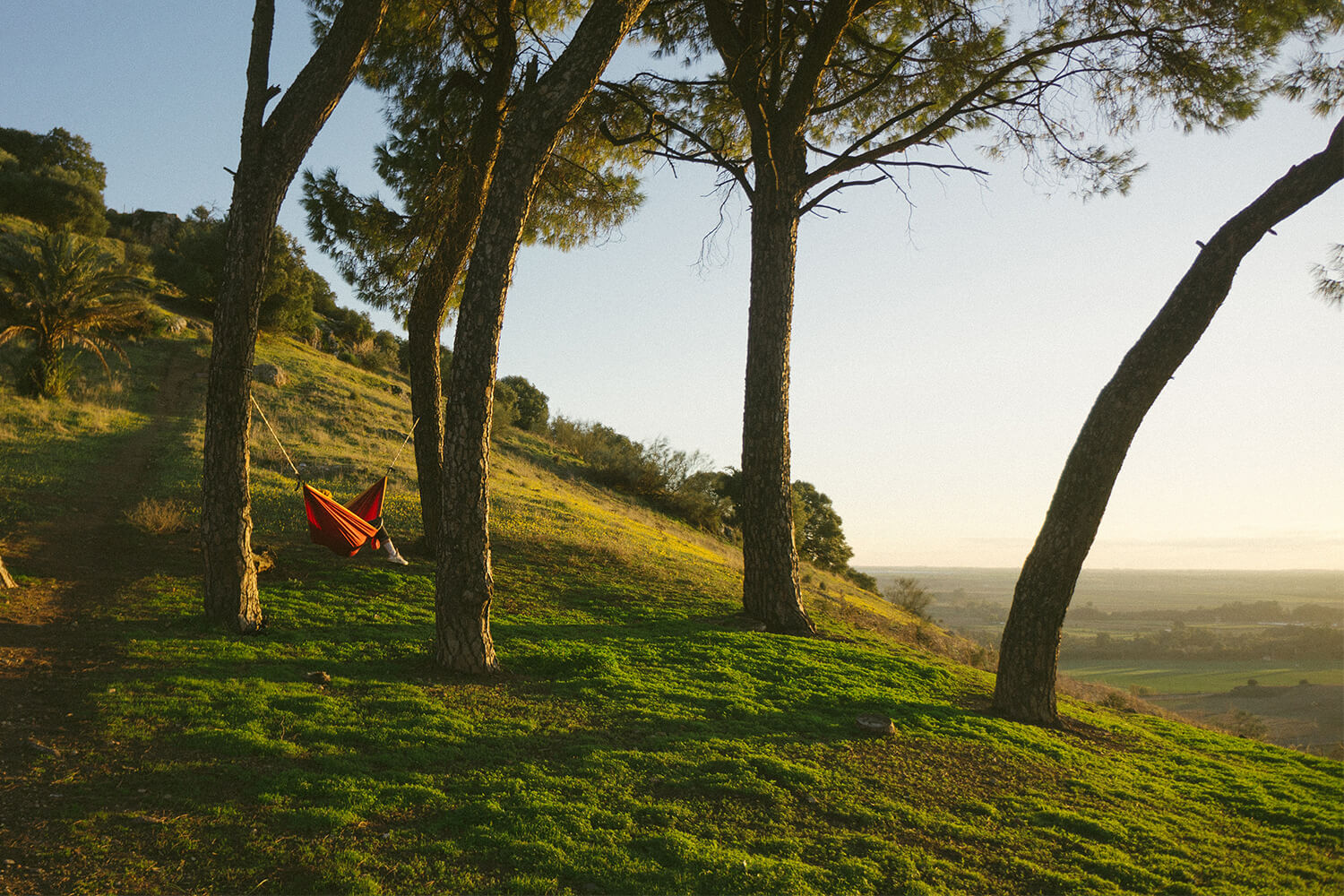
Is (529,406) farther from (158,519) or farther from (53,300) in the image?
(158,519)

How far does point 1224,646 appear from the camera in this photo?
2302 cm

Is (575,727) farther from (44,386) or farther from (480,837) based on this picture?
(44,386)

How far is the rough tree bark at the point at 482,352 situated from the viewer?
5.90 meters

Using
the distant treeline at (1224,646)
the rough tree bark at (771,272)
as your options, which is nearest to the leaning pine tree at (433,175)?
the rough tree bark at (771,272)

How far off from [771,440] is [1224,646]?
75.4 feet

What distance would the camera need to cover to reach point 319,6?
9.82 metres

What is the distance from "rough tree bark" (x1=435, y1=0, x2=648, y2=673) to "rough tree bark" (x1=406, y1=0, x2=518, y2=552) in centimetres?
395

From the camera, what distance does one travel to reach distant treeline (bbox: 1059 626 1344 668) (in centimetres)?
1973

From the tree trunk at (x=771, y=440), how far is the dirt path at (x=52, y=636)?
668 centimetres

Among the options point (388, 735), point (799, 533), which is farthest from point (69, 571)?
point (799, 533)

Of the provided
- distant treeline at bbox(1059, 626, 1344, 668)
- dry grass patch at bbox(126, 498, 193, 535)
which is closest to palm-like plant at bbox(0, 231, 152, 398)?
dry grass patch at bbox(126, 498, 193, 535)

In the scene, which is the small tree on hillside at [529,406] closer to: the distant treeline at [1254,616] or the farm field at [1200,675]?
the farm field at [1200,675]

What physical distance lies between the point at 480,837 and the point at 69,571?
731 cm

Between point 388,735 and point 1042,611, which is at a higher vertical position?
point 1042,611
